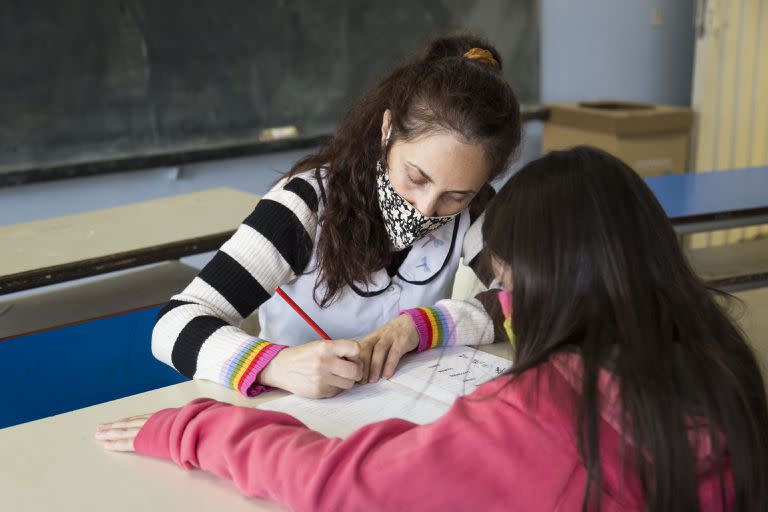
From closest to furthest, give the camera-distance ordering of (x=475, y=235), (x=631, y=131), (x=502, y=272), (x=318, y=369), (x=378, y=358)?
(x=502, y=272) < (x=318, y=369) < (x=378, y=358) < (x=475, y=235) < (x=631, y=131)

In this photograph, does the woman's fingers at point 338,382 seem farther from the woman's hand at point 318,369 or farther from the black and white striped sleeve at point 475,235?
the black and white striped sleeve at point 475,235

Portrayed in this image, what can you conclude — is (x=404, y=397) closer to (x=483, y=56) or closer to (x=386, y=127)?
(x=386, y=127)

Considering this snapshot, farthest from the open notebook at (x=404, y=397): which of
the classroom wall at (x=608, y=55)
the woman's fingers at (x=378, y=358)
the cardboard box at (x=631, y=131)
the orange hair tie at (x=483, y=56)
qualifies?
the cardboard box at (x=631, y=131)

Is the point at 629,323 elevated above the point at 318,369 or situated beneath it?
elevated above

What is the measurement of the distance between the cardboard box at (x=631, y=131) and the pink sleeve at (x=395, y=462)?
311 centimetres

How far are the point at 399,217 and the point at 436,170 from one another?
0.50 feet

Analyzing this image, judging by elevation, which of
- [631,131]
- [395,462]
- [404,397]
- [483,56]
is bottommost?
[631,131]

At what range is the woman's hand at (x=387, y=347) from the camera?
128cm

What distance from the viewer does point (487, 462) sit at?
81 cm

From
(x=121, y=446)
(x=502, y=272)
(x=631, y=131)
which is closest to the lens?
(x=502, y=272)

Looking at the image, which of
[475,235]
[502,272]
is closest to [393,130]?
[475,235]

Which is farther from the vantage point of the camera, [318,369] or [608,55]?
[608,55]

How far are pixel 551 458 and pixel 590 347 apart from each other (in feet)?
0.36

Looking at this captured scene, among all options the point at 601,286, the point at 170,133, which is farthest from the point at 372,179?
the point at 170,133
